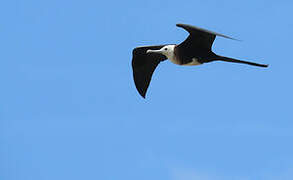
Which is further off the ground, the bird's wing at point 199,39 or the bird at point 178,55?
the bird's wing at point 199,39

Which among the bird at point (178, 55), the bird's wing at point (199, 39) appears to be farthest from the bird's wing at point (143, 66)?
the bird's wing at point (199, 39)

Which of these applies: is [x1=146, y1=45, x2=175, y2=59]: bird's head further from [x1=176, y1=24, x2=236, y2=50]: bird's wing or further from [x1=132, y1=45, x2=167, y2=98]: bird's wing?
[x1=132, y1=45, x2=167, y2=98]: bird's wing

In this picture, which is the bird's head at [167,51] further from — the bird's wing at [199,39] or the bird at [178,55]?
the bird's wing at [199,39]

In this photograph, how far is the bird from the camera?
9828 mm

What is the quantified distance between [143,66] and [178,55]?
1.64m

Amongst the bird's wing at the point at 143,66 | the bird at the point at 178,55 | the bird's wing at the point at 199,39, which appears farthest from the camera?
the bird's wing at the point at 143,66

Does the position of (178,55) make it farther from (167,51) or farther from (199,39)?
(199,39)

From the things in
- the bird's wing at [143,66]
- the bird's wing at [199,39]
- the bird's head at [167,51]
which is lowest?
the bird's wing at [143,66]

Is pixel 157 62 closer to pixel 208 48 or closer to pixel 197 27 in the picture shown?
pixel 208 48

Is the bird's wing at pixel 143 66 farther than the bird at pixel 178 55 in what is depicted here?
Yes

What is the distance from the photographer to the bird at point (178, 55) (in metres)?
9.83

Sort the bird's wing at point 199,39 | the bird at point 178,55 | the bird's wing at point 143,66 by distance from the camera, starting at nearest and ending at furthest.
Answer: the bird's wing at point 199,39 < the bird at point 178,55 < the bird's wing at point 143,66

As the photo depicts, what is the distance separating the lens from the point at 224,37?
8164mm

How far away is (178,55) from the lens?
10.3 m
